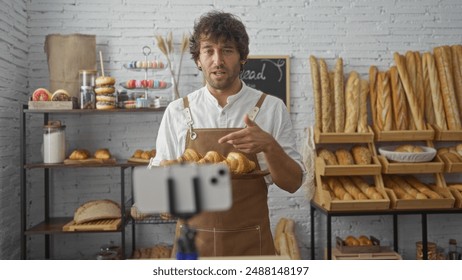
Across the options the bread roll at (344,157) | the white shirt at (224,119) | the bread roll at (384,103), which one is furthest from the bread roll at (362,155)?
the white shirt at (224,119)

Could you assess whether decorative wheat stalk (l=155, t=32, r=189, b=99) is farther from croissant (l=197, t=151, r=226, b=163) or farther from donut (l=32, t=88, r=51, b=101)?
croissant (l=197, t=151, r=226, b=163)

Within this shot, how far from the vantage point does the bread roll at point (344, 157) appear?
6.45ft

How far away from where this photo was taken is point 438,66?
2014mm

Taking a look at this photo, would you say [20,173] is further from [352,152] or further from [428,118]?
[428,118]

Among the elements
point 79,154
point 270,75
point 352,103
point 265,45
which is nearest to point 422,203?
point 352,103

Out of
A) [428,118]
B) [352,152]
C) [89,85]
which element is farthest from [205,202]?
[428,118]

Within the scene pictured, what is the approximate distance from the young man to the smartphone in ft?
2.08

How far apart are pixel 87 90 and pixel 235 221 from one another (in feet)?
3.65

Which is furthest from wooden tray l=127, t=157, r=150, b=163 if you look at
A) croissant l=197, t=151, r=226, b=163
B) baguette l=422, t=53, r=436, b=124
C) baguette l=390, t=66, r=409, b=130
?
baguette l=422, t=53, r=436, b=124

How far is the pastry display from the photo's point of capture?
6.05 ft

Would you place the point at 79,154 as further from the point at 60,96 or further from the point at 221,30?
the point at 221,30

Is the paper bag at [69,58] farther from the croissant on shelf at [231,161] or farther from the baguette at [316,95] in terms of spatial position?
the croissant on shelf at [231,161]

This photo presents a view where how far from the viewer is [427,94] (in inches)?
80.1

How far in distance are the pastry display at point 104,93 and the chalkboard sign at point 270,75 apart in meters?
0.60
